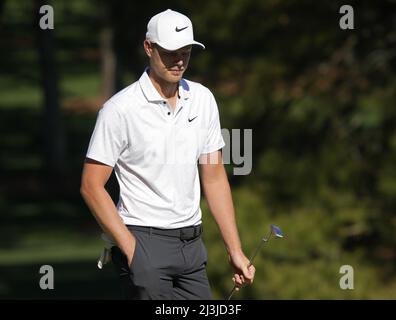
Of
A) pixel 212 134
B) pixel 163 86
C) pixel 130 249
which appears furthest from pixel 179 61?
pixel 130 249

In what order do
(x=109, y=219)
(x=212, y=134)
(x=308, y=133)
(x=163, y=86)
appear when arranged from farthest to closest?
(x=308, y=133) → (x=212, y=134) → (x=163, y=86) → (x=109, y=219)

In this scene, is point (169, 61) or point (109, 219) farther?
point (169, 61)

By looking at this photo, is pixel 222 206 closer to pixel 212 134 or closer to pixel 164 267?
pixel 212 134

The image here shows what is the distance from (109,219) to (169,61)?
2.53 feet

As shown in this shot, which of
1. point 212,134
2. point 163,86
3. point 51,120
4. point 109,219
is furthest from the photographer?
point 51,120

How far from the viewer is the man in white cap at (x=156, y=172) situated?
5.56m

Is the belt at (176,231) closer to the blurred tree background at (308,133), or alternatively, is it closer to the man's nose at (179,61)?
the man's nose at (179,61)

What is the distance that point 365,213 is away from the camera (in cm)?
1205

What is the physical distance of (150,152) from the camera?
18.4 ft

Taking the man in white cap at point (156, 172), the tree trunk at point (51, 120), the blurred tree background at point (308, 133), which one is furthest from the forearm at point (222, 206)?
the tree trunk at point (51, 120)

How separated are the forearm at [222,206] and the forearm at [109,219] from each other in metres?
0.55

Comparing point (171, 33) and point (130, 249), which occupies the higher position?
point (171, 33)
